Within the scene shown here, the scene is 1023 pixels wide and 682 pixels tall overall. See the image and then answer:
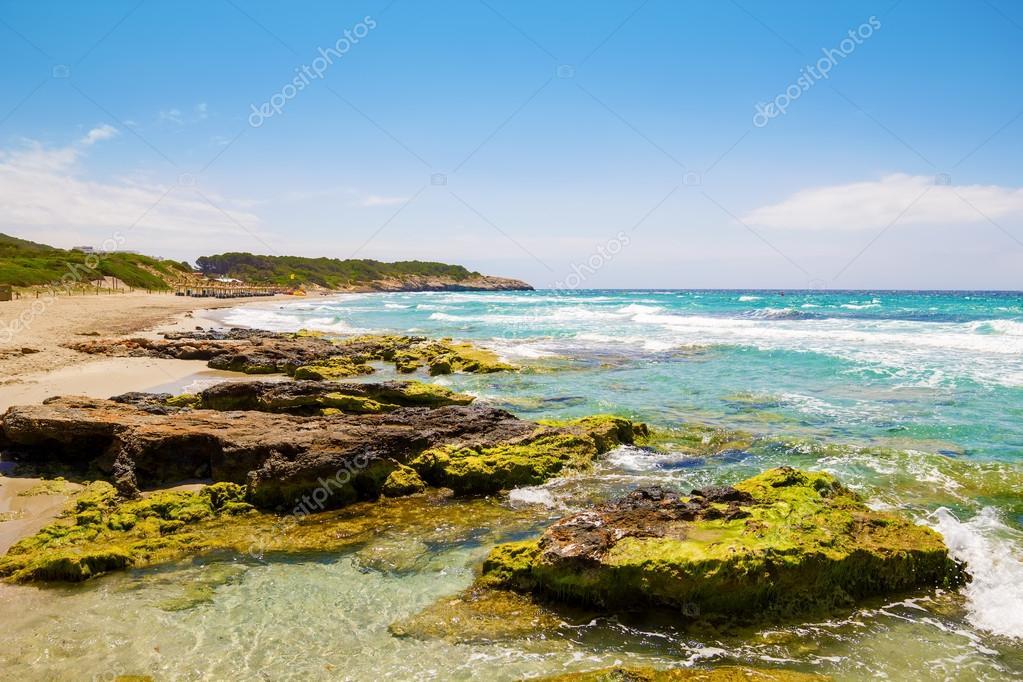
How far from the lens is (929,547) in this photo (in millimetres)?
5918

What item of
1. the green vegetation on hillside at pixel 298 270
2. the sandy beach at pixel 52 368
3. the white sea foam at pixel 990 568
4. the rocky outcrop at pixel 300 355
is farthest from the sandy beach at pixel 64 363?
the green vegetation on hillside at pixel 298 270

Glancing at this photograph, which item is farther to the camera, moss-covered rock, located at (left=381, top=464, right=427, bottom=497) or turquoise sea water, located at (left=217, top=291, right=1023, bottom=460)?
turquoise sea water, located at (left=217, top=291, right=1023, bottom=460)

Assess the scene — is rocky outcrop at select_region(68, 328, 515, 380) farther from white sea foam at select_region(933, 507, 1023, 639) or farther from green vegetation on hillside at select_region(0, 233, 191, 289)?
green vegetation on hillside at select_region(0, 233, 191, 289)

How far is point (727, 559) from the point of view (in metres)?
5.38

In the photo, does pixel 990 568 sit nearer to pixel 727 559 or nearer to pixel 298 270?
pixel 727 559

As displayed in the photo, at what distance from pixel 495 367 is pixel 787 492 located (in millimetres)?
13777

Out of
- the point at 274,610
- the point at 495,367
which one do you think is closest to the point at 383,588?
the point at 274,610

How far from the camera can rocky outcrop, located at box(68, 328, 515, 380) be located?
742 inches

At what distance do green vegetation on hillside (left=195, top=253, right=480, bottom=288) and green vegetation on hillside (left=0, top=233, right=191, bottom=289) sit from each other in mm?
27372

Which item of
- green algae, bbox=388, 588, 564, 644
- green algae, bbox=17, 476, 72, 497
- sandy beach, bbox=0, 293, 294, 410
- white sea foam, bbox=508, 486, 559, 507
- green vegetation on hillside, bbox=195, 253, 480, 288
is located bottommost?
green algae, bbox=17, 476, 72, 497

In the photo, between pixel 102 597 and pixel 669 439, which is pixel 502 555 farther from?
pixel 669 439

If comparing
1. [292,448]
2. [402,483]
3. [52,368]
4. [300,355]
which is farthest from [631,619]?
[52,368]

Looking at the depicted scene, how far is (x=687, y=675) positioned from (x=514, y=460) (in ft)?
16.5

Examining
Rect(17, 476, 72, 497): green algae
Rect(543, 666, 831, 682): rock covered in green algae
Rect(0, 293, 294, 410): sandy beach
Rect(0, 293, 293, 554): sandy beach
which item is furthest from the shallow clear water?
Rect(0, 293, 294, 410): sandy beach
